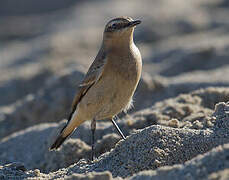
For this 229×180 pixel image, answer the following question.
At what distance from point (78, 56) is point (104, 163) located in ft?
32.9

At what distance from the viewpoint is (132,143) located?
16.2 feet

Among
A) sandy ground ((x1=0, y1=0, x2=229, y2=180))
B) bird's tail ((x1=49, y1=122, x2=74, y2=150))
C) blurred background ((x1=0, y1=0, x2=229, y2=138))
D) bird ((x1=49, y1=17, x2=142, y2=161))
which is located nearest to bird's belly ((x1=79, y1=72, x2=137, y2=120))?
bird ((x1=49, y1=17, x2=142, y2=161))

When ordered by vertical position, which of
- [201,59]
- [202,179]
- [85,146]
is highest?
[202,179]

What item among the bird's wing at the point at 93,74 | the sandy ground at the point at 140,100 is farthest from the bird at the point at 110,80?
the sandy ground at the point at 140,100

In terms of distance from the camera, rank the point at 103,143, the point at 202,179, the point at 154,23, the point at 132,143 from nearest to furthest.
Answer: the point at 202,179, the point at 132,143, the point at 103,143, the point at 154,23

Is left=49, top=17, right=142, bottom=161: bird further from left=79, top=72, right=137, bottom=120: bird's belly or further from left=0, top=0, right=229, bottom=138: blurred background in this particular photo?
left=0, top=0, right=229, bottom=138: blurred background

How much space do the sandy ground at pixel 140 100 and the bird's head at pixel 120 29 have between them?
1.14m

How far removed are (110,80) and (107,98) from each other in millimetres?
218

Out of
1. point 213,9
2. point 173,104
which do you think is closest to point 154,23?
point 213,9

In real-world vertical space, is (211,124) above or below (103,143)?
above

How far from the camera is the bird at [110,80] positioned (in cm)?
581

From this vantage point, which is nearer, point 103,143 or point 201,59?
point 103,143

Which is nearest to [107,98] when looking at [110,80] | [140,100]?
[110,80]

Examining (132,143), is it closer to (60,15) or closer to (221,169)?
(221,169)
